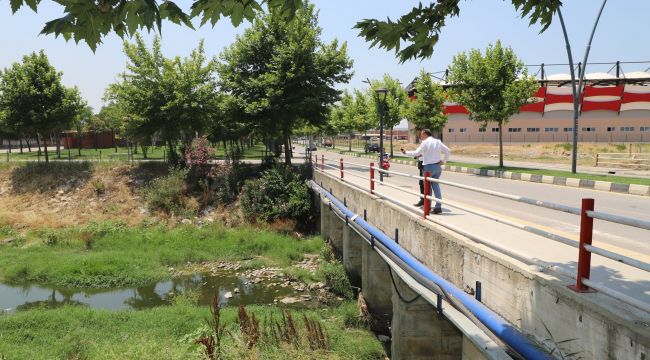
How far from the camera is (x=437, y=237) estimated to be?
602cm

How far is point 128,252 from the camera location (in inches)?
701

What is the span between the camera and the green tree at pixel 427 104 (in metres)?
34.3

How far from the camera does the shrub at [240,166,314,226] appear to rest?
20.5 metres

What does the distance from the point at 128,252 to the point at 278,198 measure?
6.91 metres

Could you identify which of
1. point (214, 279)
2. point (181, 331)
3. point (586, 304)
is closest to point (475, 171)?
point (214, 279)

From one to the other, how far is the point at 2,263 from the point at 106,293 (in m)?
5.40

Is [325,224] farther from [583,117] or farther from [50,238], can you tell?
[583,117]

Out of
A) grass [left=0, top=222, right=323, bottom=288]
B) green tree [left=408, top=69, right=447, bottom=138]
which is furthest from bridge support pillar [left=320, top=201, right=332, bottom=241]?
green tree [left=408, top=69, right=447, bottom=138]

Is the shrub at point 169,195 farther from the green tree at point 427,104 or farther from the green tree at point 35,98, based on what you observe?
the green tree at point 427,104

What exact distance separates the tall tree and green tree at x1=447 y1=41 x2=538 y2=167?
7.46 m

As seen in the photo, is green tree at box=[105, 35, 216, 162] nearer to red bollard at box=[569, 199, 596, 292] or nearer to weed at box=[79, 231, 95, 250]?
weed at box=[79, 231, 95, 250]

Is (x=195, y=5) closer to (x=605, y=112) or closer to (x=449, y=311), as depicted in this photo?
(x=449, y=311)

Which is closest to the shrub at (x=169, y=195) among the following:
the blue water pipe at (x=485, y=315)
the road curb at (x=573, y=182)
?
the road curb at (x=573, y=182)

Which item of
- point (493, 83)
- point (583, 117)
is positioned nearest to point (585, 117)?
point (583, 117)
